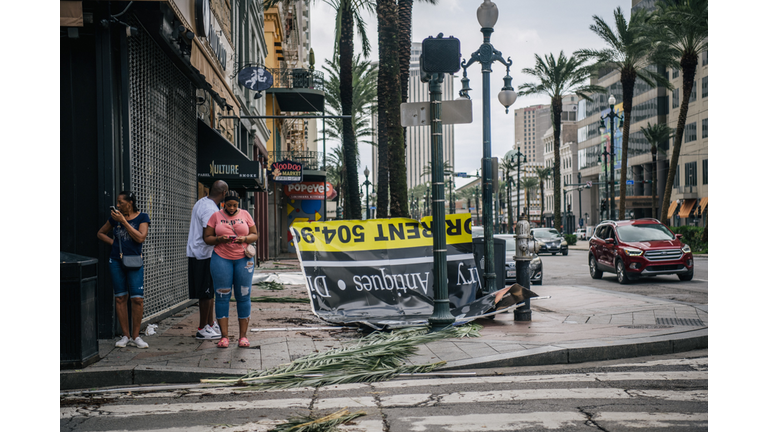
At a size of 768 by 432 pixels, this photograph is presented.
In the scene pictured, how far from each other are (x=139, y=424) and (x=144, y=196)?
5079 millimetres

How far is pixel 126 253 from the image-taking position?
7227 mm

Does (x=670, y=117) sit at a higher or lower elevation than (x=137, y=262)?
higher

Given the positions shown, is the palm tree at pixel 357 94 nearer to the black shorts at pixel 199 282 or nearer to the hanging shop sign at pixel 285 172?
the hanging shop sign at pixel 285 172

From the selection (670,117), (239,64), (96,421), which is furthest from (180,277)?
(670,117)

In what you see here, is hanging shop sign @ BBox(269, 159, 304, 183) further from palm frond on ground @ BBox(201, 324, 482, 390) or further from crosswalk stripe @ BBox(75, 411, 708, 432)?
crosswalk stripe @ BBox(75, 411, 708, 432)

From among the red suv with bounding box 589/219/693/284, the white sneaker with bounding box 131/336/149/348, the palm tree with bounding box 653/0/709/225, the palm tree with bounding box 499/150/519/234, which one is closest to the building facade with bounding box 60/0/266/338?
the white sneaker with bounding box 131/336/149/348

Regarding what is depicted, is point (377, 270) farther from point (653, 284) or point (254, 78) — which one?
point (653, 284)

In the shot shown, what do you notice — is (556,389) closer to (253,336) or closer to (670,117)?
(253,336)

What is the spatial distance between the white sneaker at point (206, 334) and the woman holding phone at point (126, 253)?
2.53 ft

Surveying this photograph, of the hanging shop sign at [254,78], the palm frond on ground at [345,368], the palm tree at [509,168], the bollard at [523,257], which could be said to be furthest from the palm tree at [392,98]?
the palm tree at [509,168]

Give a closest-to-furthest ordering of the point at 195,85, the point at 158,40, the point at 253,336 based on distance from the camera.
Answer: the point at 253,336
the point at 158,40
the point at 195,85

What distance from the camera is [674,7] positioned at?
31.7m

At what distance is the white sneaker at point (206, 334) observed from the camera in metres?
7.93

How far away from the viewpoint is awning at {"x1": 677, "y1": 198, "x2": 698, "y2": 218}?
216ft
